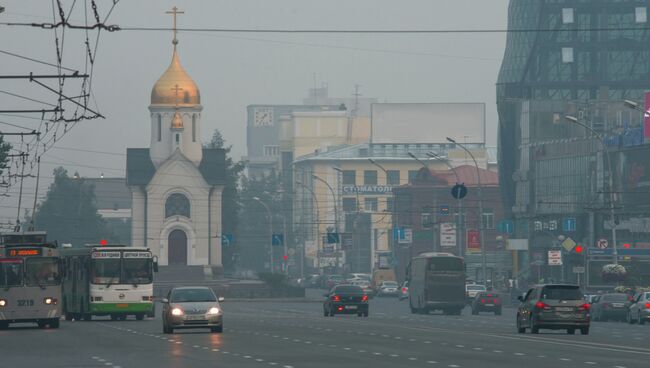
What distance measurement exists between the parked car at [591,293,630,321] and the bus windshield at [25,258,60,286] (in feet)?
72.4

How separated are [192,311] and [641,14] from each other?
110 meters

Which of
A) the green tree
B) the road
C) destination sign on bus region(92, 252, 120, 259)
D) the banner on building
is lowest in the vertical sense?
the road

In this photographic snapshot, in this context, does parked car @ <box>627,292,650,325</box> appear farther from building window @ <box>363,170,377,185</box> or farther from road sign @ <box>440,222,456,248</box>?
building window @ <box>363,170,377,185</box>

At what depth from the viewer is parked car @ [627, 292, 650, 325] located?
54.4 metres

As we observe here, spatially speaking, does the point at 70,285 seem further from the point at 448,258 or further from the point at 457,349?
the point at 457,349

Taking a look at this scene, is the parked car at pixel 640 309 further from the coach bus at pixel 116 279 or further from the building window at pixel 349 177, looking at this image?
the building window at pixel 349 177

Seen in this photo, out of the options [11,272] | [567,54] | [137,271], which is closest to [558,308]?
[11,272]

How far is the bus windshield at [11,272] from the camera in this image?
48.6m

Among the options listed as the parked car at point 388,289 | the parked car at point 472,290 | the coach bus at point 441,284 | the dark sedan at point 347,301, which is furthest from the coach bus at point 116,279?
the parked car at point 388,289

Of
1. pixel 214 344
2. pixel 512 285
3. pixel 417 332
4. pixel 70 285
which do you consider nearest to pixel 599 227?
pixel 512 285

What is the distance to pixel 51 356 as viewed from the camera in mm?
31094

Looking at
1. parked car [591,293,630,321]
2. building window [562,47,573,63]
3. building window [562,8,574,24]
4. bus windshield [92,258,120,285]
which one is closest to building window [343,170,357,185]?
building window [562,47,573,63]

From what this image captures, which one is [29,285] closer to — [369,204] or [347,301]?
[347,301]

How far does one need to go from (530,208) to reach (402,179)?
2315 inches
